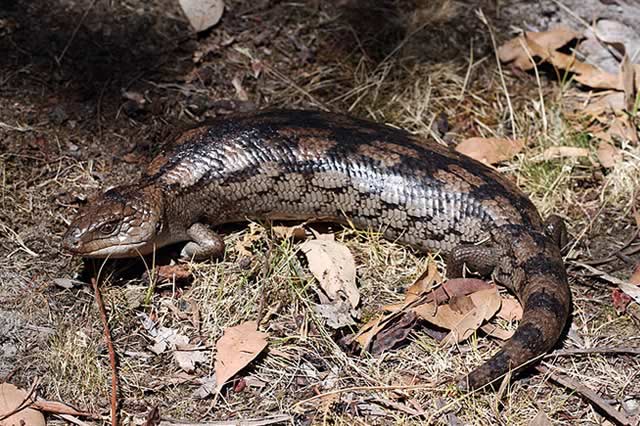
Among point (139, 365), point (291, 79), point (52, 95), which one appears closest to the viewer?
point (139, 365)

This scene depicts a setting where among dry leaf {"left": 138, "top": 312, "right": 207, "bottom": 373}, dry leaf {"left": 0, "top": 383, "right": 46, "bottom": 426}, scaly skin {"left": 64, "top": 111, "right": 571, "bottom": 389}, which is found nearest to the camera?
dry leaf {"left": 0, "top": 383, "right": 46, "bottom": 426}

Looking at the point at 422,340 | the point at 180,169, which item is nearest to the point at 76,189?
the point at 180,169

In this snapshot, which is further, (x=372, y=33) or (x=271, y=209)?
(x=372, y=33)

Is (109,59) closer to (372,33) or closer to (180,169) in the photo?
(180,169)

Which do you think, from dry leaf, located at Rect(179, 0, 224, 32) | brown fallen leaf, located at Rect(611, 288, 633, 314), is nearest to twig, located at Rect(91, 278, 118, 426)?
dry leaf, located at Rect(179, 0, 224, 32)

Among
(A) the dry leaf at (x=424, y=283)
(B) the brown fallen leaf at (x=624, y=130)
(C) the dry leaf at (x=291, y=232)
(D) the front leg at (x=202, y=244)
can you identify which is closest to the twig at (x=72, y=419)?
(D) the front leg at (x=202, y=244)

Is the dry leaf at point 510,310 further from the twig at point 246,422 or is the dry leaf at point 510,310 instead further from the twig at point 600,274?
the twig at point 246,422

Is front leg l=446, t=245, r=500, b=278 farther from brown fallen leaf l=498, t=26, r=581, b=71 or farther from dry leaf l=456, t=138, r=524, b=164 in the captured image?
brown fallen leaf l=498, t=26, r=581, b=71

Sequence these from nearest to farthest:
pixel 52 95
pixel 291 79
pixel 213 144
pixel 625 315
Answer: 1. pixel 625 315
2. pixel 213 144
3. pixel 52 95
4. pixel 291 79
